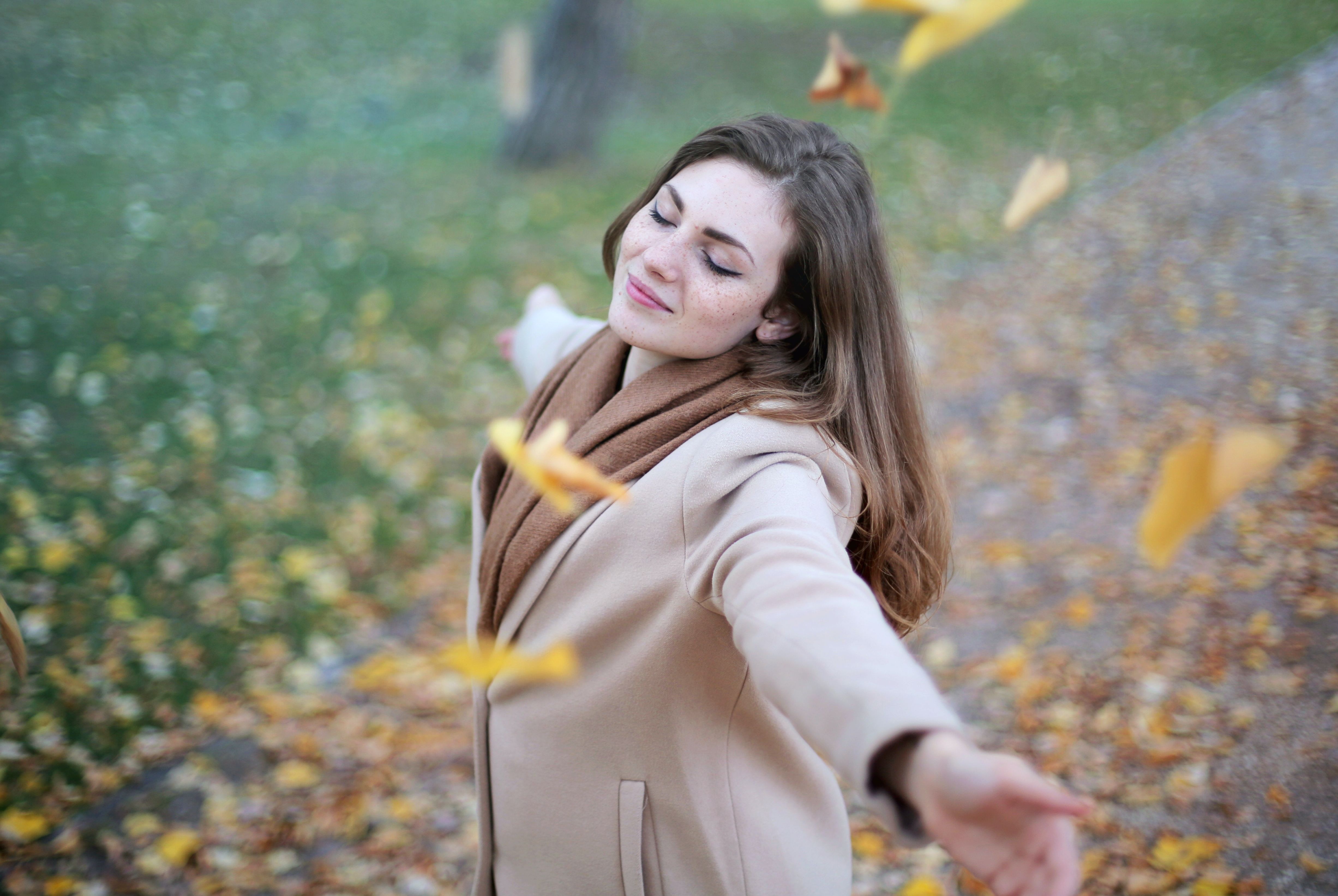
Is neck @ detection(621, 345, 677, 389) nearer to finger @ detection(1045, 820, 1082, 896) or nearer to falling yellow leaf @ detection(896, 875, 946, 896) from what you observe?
finger @ detection(1045, 820, 1082, 896)

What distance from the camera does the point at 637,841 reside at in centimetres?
167

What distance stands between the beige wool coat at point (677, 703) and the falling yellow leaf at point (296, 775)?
159cm

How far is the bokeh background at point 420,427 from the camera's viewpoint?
3.12 metres

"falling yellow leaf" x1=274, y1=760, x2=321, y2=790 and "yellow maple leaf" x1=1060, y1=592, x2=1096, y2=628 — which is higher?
"yellow maple leaf" x1=1060, y1=592, x2=1096, y2=628

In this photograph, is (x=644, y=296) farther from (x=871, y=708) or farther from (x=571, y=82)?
(x=571, y=82)

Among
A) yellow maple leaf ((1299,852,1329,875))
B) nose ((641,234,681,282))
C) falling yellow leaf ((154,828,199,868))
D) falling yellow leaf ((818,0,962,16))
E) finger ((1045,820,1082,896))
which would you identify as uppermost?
falling yellow leaf ((818,0,962,16))

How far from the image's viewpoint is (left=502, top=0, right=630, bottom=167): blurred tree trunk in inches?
287

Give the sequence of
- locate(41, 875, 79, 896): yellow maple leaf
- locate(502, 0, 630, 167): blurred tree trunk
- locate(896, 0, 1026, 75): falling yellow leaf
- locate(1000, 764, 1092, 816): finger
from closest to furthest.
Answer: locate(1000, 764, 1092, 816): finger < locate(896, 0, 1026, 75): falling yellow leaf < locate(41, 875, 79, 896): yellow maple leaf < locate(502, 0, 630, 167): blurred tree trunk

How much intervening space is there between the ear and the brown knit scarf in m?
0.05

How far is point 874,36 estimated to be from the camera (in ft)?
42.1

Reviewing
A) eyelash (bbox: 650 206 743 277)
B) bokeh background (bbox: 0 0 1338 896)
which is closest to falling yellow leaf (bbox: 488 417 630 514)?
eyelash (bbox: 650 206 743 277)

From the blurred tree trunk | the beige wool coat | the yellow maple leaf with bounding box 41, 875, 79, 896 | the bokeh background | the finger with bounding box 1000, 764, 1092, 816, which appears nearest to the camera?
the finger with bounding box 1000, 764, 1092, 816

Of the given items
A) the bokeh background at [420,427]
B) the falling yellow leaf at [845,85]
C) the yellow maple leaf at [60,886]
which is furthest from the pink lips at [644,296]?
the yellow maple leaf at [60,886]

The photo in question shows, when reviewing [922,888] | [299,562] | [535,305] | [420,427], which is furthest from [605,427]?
[420,427]
